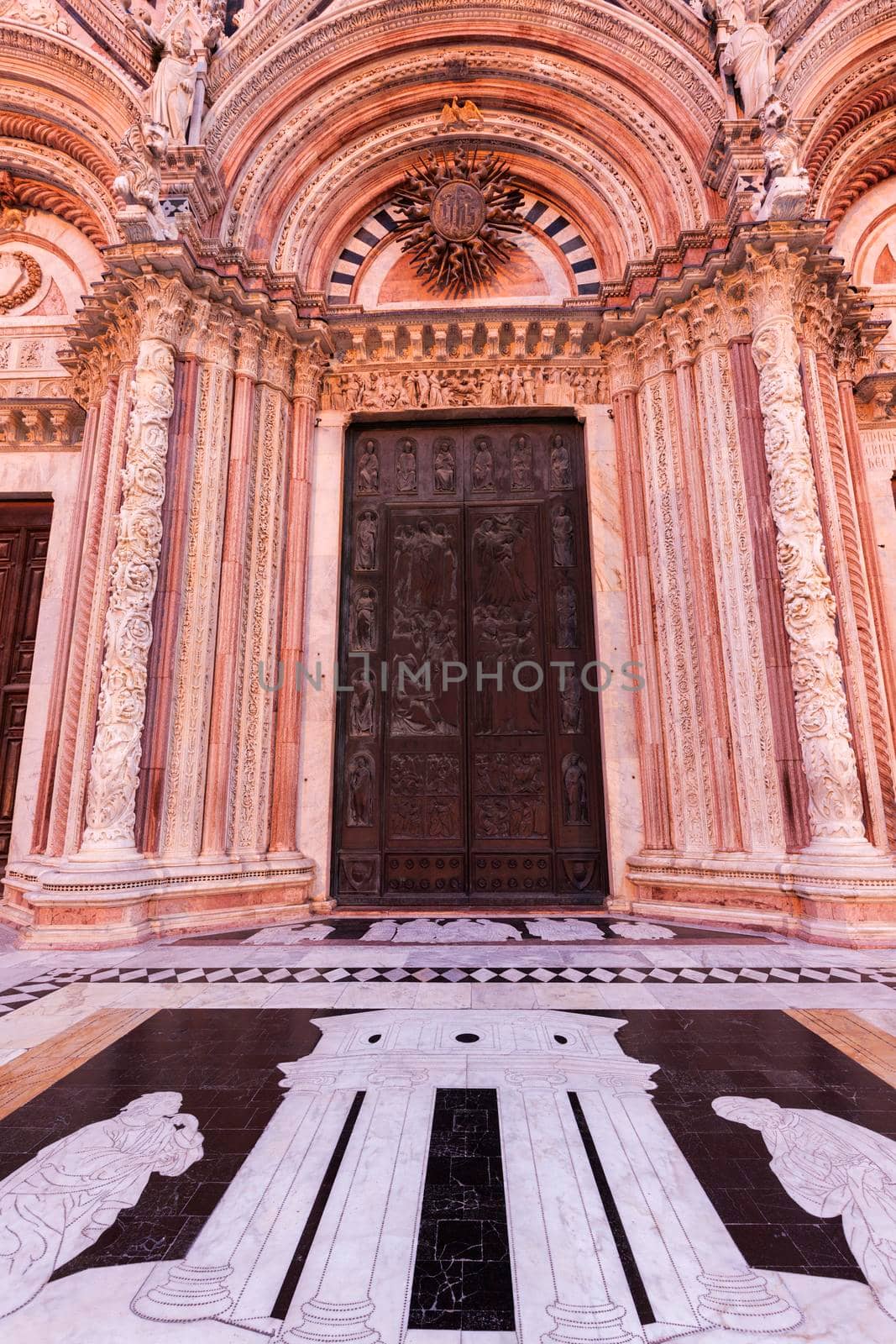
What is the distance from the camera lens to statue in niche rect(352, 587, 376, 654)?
752cm

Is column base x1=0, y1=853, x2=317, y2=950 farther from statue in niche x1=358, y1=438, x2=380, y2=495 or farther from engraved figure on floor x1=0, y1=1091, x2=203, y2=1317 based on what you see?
statue in niche x1=358, y1=438, x2=380, y2=495

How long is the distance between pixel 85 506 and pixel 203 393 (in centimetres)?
183

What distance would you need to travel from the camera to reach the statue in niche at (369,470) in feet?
25.9

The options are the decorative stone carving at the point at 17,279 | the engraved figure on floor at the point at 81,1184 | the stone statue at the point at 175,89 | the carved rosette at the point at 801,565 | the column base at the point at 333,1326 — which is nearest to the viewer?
the column base at the point at 333,1326

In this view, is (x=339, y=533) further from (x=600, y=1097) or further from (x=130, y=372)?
(x=600, y=1097)

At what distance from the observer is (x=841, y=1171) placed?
6.65 feet

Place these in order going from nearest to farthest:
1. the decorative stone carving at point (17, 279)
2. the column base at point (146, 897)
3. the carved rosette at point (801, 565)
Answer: the column base at point (146, 897) < the carved rosette at point (801, 565) < the decorative stone carving at point (17, 279)

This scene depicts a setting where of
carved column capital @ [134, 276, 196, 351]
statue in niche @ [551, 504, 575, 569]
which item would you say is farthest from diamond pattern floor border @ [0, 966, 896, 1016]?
carved column capital @ [134, 276, 196, 351]

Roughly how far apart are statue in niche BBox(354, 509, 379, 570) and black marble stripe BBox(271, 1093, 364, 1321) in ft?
19.7

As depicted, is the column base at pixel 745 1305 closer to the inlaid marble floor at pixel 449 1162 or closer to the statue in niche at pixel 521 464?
the inlaid marble floor at pixel 449 1162

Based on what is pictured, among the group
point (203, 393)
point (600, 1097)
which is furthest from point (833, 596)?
point (203, 393)

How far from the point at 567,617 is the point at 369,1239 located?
20.6ft

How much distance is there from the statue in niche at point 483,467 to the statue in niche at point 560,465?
28.3 inches

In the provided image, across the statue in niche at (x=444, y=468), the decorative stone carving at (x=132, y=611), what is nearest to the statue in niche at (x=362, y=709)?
the decorative stone carving at (x=132, y=611)
